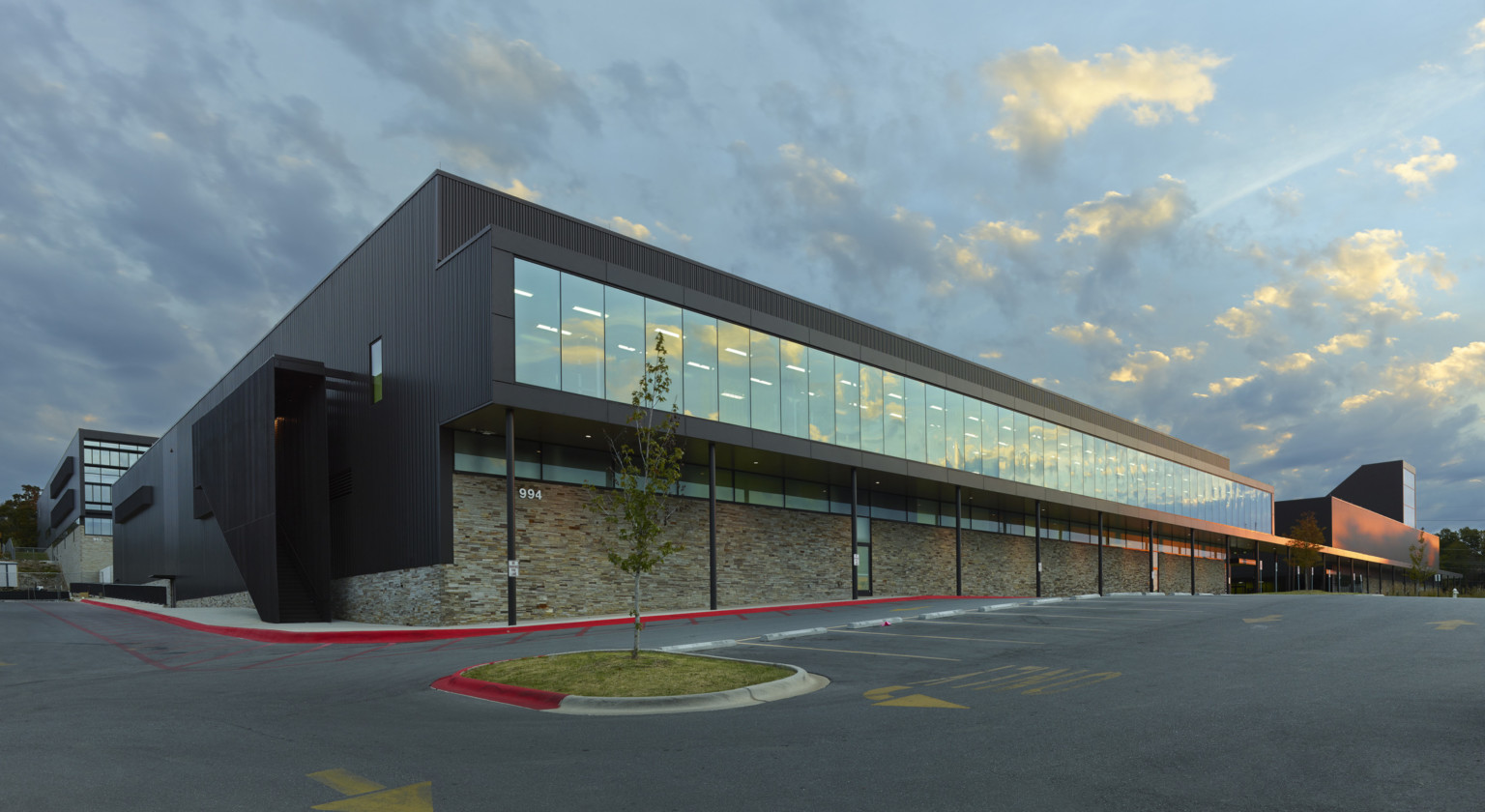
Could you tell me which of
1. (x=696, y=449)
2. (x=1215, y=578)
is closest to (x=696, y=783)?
(x=696, y=449)

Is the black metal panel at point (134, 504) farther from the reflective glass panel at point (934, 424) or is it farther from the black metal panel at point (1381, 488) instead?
the black metal panel at point (1381, 488)

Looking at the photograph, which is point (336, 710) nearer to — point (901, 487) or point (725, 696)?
point (725, 696)

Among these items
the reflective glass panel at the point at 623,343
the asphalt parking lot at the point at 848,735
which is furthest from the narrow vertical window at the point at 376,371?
the asphalt parking lot at the point at 848,735

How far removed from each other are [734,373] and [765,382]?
1692mm

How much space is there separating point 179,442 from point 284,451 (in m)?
25.7

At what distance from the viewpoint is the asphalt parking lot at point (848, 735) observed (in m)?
6.35

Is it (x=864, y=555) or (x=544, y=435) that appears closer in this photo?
(x=544, y=435)

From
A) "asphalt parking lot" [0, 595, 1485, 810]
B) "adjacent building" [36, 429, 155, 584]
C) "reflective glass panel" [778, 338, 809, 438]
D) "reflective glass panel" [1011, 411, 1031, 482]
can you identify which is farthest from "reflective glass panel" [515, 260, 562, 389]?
"adjacent building" [36, 429, 155, 584]

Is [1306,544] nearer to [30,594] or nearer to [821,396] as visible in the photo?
[821,396]

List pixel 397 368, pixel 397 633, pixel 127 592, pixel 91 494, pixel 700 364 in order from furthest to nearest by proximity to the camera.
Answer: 1. pixel 91 494
2. pixel 127 592
3. pixel 700 364
4. pixel 397 368
5. pixel 397 633

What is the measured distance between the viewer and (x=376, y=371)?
29641 millimetres

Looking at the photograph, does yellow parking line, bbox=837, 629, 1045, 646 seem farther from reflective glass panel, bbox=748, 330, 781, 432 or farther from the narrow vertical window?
the narrow vertical window

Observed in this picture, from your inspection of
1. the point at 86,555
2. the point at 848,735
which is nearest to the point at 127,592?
the point at 86,555

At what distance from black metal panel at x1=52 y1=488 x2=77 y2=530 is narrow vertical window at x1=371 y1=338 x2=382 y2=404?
80867mm
